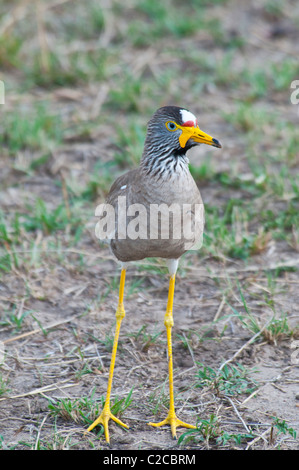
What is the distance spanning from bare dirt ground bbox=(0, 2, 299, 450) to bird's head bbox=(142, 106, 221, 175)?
1.27 metres

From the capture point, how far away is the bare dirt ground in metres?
3.92

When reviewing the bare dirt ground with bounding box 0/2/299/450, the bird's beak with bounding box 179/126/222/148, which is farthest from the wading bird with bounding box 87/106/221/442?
the bare dirt ground with bounding box 0/2/299/450

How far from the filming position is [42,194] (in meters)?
6.46

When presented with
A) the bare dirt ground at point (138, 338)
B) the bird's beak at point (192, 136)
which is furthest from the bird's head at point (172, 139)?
the bare dirt ground at point (138, 338)

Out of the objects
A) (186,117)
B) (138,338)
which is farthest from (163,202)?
(138,338)

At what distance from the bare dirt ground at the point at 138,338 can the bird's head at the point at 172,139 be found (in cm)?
127

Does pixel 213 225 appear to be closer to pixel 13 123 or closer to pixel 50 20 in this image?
pixel 13 123

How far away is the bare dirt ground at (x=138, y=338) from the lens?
12.9 ft

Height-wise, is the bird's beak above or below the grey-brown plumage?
above

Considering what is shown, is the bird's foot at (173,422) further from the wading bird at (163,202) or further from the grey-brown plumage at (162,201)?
the grey-brown plumage at (162,201)

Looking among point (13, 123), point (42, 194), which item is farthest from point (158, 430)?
point (13, 123)

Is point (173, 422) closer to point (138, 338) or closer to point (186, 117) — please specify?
point (138, 338)

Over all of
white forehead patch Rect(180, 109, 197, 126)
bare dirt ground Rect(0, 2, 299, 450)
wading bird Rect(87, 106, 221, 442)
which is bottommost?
bare dirt ground Rect(0, 2, 299, 450)

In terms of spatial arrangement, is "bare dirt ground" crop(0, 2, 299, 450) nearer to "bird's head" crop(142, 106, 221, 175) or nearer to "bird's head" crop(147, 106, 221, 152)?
"bird's head" crop(142, 106, 221, 175)
